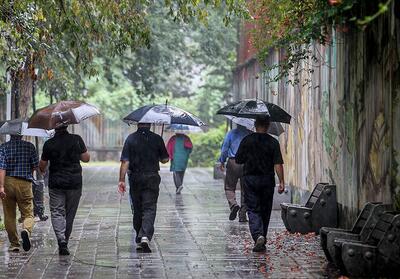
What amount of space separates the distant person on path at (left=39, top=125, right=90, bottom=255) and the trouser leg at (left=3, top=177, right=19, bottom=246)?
65 cm

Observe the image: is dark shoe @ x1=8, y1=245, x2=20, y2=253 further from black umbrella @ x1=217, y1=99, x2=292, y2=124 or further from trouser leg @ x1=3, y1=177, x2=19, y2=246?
black umbrella @ x1=217, y1=99, x2=292, y2=124

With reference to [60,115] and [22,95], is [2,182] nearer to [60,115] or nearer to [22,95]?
[60,115]

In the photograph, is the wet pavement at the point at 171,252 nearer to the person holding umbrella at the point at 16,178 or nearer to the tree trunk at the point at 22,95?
the person holding umbrella at the point at 16,178

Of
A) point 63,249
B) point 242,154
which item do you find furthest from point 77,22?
point 63,249

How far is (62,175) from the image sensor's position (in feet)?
39.5

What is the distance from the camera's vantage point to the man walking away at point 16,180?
1239 cm

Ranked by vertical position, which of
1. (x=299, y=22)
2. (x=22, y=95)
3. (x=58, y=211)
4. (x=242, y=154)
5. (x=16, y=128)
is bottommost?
(x=58, y=211)

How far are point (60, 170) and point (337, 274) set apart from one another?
4.05m

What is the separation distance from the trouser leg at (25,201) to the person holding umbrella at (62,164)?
46 cm

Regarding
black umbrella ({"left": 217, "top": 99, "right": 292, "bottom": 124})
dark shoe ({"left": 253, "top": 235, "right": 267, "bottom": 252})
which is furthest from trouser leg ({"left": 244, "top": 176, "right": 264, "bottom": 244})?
black umbrella ({"left": 217, "top": 99, "right": 292, "bottom": 124})

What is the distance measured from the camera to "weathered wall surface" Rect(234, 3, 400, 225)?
36.2ft

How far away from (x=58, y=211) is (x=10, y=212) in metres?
0.89

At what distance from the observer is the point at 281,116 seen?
12.8 m

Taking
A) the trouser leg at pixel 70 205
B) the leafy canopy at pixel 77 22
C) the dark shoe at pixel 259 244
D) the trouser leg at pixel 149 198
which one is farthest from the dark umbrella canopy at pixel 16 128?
the dark shoe at pixel 259 244
